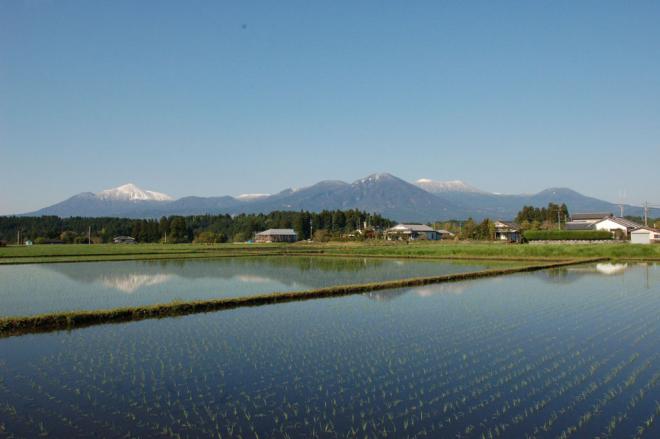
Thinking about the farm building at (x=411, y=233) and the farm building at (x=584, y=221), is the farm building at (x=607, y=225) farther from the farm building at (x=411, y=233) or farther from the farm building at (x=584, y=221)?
the farm building at (x=411, y=233)

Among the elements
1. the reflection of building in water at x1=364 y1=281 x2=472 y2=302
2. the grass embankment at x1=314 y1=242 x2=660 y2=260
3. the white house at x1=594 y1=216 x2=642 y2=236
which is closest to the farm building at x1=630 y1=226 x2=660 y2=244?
the white house at x1=594 y1=216 x2=642 y2=236

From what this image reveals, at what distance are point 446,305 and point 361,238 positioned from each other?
60.7m

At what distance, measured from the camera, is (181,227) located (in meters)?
99.2

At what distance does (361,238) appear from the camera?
254 feet

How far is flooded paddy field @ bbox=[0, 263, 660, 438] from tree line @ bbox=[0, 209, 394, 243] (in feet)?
237

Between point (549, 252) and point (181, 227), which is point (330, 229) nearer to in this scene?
point (181, 227)

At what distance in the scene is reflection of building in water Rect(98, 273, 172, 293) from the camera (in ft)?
71.1

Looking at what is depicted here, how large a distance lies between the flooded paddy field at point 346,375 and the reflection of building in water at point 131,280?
796 cm

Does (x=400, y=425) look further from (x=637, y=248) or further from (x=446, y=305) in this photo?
(x=637, y=248)

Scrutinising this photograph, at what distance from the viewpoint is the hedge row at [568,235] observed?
60031 mm

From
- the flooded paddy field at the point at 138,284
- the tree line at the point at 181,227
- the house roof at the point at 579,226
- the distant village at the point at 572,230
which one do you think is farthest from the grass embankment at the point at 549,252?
the tree line at the point at 181,227

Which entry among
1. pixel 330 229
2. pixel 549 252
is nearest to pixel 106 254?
pixel 549 252

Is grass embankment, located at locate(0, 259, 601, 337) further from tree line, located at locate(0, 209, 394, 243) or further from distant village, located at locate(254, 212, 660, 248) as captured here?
tree line, located at locate(0, 209, 394, 243)

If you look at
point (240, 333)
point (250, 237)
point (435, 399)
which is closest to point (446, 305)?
point (240, 333)
